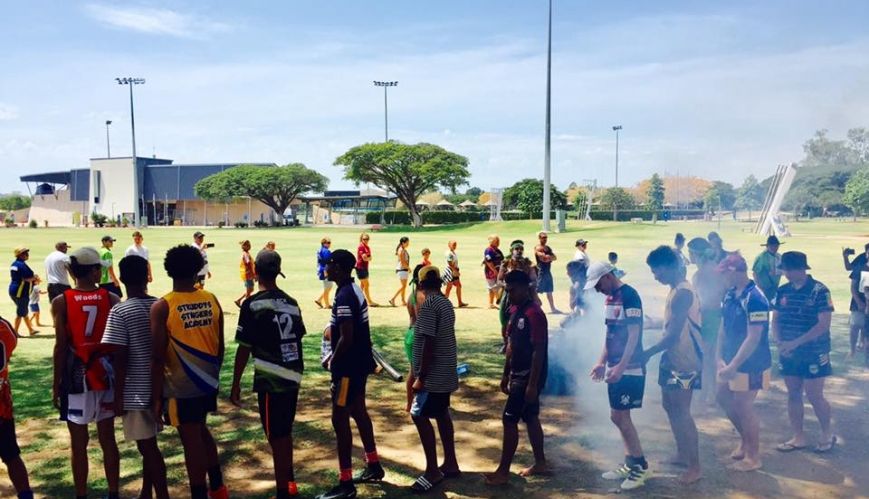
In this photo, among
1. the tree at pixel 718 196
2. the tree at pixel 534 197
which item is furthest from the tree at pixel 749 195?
the tree at pixel 534 197

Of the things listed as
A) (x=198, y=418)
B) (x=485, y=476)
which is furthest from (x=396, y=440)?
(x=198, y=418)

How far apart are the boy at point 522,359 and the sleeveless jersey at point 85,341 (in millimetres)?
2955

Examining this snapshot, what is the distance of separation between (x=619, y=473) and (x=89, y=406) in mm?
4030

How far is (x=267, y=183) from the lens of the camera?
79.0 metres

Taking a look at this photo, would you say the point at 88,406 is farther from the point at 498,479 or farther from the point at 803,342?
the point at 803,342

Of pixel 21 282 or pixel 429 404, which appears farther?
pixel 21 282

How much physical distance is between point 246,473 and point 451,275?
9299 mm

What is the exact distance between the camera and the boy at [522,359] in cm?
518

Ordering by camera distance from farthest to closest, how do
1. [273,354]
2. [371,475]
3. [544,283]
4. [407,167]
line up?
[407,167] < [544,283] < [371,475] < [273,354]

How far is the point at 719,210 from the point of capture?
15.4 metres

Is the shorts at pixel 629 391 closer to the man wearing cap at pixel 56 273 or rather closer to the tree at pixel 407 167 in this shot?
the man wearing cap at pixel 56 273

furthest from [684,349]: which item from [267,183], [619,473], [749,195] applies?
[267,183]

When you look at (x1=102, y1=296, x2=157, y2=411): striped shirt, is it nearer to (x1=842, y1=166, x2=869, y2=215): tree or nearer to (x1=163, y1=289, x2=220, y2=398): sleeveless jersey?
(x1=163, y1=289, x2=220, y2=398): sleeveless jersey

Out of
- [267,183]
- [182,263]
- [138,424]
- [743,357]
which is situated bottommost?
[138,424]
